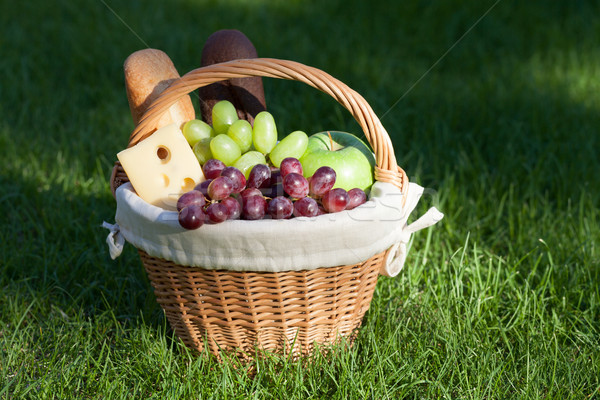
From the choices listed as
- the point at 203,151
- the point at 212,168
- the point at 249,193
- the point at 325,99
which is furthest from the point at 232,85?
the point at 325,99

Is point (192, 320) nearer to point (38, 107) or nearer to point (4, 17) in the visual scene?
point (38, 107)

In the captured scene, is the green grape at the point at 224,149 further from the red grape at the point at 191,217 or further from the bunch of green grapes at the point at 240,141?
the red grape at the point at 191,217

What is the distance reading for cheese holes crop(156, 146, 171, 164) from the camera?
1571 mm

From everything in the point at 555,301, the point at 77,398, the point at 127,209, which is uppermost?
the point at 127,209

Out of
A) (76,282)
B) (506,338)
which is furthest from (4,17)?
(506,338)

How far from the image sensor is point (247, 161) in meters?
1.61

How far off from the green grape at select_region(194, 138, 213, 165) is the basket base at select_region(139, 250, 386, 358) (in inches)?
12.3

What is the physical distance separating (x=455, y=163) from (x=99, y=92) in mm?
2103

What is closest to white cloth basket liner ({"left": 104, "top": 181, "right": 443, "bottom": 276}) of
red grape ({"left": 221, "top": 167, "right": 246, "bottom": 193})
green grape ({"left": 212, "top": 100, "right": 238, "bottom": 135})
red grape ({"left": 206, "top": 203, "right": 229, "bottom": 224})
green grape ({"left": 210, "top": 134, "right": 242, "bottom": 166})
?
red grape ({"left": 206, "top": 203, "right": 229, "bottom": 224})

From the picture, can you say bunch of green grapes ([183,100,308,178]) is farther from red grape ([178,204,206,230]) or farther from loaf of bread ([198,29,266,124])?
red grape ([178,204,206,230])

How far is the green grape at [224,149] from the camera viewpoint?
1588 mm

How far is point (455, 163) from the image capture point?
2836 mm

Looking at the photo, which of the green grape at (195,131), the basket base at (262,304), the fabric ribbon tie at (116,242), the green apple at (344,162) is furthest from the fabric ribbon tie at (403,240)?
the fabric ribbon tie at (116,242)

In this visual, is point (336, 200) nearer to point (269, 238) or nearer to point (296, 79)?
point (269, 238)
